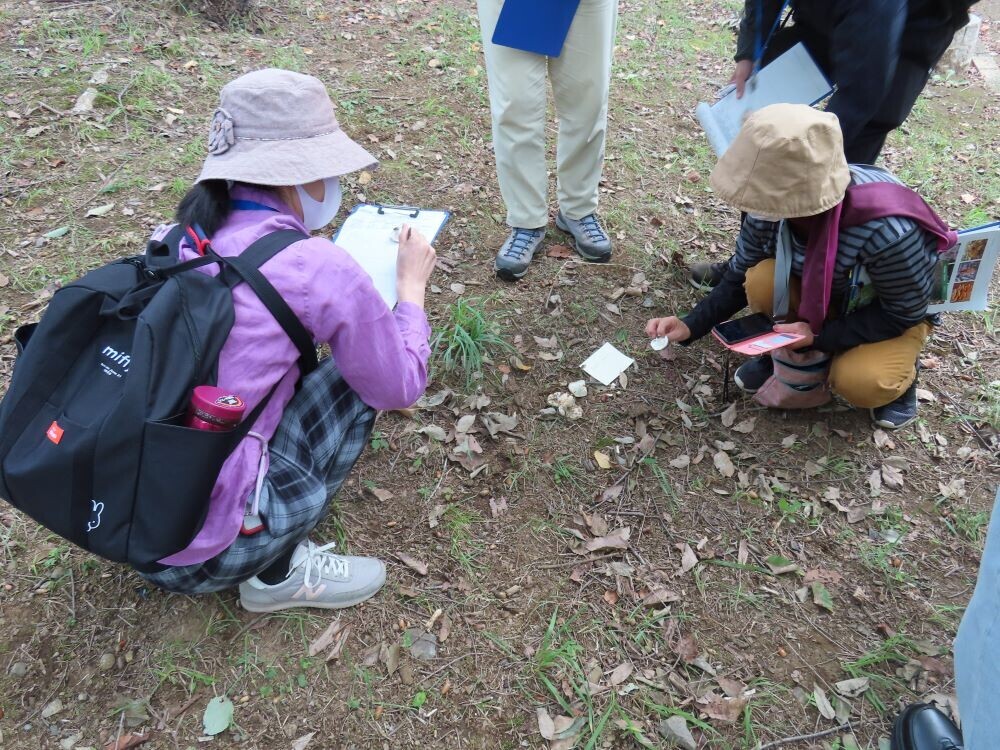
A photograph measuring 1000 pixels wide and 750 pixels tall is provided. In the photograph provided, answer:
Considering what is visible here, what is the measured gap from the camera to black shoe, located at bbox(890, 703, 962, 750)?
1.89 m

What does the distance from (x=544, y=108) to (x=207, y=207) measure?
7.03ft

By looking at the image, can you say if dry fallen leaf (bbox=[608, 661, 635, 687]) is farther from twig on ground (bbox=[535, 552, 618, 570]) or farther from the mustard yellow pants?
the mustard yellow pants

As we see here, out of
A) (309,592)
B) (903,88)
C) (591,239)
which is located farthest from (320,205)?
(903,88)

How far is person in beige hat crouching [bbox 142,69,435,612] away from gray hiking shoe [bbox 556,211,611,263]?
1891 millimetres

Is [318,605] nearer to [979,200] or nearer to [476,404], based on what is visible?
[476,404]

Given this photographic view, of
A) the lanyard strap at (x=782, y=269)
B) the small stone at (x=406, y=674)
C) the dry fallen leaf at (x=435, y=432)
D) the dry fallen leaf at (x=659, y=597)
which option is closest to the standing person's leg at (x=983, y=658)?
the dry fallen leaf at (x=659, y=597)

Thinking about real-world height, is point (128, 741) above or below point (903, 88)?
below

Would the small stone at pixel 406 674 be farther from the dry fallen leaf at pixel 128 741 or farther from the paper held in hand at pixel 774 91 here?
the paper held in hand at pixel 774 91

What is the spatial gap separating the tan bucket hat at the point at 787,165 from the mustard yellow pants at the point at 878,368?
647mm

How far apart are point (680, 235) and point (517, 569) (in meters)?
2.59

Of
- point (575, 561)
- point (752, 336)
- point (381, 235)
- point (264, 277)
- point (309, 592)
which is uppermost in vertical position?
point (264, 277)

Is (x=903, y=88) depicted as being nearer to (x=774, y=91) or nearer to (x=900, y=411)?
(x=774, y=91)

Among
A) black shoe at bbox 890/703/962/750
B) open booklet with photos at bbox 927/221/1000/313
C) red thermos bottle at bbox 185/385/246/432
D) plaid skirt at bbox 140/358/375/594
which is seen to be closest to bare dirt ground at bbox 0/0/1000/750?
black shoe at bbox 890/703/962/750

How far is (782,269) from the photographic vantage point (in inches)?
103
